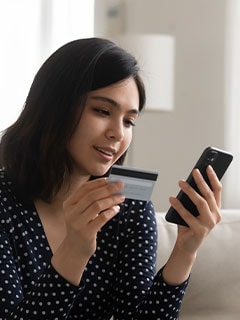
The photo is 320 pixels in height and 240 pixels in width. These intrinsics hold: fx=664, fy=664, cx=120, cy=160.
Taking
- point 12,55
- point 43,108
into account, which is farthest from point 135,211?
point 12,55

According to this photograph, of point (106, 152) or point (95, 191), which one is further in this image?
point (106, 152)

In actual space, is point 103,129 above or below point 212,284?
above

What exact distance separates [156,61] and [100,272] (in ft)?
4.51

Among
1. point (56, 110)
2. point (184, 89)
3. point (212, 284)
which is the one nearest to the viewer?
point (56, 110)

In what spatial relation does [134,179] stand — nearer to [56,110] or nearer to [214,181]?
[214,181]

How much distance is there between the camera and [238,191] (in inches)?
110

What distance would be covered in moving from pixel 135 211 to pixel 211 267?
24 centimetres

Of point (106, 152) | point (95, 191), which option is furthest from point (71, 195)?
point (95, 191)

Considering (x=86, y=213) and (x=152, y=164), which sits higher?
(x=86, y=213)

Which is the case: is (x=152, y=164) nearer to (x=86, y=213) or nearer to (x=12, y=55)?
(x=12, y=55)

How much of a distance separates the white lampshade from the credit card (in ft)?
5.00

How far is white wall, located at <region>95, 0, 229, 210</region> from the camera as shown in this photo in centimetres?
290

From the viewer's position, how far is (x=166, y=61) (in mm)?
2594

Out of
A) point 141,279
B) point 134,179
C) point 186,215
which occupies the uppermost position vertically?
point 134,179
